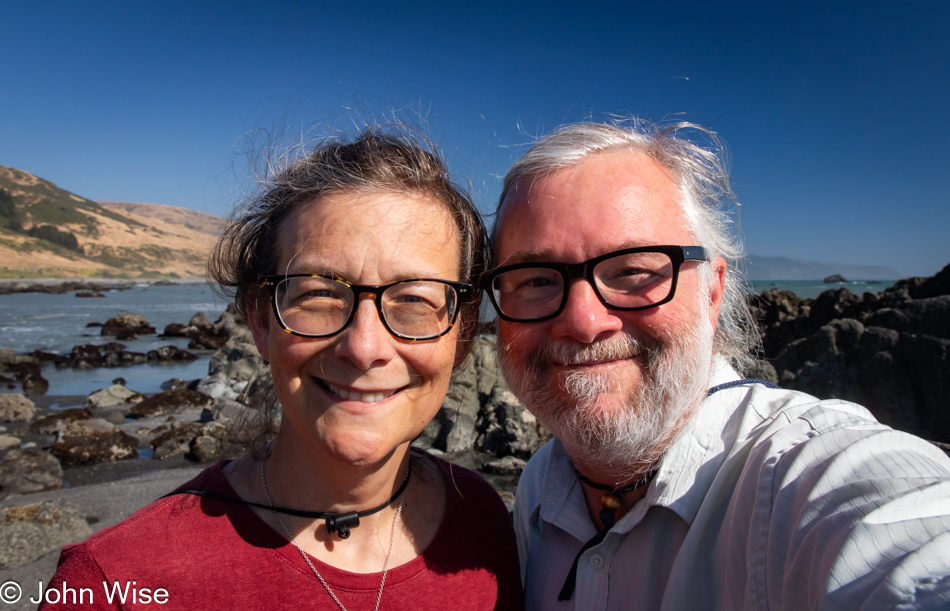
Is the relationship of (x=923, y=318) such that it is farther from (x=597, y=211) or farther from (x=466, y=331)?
(x=466, y=331)

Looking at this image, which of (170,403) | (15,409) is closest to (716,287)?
(170,403)

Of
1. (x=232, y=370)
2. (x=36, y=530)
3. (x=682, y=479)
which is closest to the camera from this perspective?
(x=682, y=479)

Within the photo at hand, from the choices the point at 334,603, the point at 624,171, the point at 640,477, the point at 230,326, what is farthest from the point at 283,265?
the point at 230,326

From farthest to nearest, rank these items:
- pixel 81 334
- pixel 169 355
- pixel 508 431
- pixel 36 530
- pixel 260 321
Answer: pixel 81 334 < pixel 169 355 < pixel 508 431 < pixel 36 530 < pixel 260 321

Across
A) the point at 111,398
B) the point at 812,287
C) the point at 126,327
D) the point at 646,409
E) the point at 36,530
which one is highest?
the point at 646,409

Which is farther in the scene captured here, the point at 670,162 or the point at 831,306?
the point at 831,306

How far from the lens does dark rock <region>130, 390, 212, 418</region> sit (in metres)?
9.90

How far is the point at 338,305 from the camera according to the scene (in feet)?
4.92

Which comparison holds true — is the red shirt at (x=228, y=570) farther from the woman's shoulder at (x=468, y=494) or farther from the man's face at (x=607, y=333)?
the man's face at (x=607, y=333)

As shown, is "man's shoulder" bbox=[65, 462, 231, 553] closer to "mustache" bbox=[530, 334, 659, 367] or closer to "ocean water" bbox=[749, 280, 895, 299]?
"mustache" bbox=[530, 334, 659, 367]

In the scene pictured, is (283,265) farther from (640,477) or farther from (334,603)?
(640,477)

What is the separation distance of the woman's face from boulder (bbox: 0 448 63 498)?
6794 millimetres

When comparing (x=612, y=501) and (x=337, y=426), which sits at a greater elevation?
(x=337, y=426)

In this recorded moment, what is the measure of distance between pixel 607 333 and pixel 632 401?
237 millimetres
